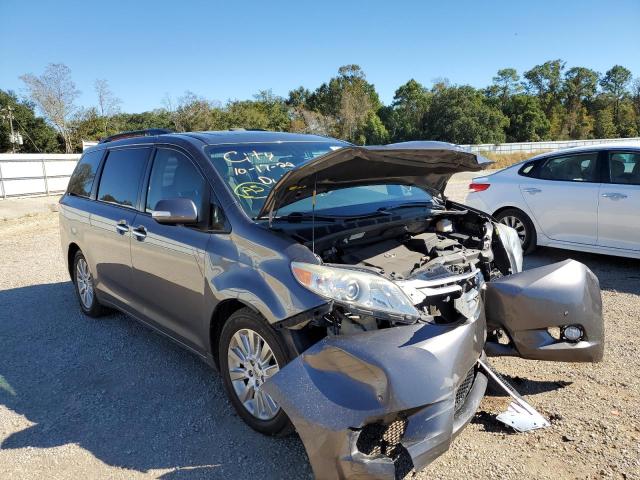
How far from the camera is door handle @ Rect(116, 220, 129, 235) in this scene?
13.0ft

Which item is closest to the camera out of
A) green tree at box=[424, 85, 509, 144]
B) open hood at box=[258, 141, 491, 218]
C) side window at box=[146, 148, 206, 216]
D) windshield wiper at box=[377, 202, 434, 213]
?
open hood at box=[258, 141, 491, 218]

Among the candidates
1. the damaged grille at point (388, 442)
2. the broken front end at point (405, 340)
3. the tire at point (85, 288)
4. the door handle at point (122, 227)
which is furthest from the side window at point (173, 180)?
the damaged grille at point (388, 442)

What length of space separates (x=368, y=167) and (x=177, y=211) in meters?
1.25

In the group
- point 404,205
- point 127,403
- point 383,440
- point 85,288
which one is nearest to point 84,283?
point 85,288

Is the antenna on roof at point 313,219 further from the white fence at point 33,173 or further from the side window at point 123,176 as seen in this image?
the white fence at point 33,173

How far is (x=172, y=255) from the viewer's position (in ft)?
11.1

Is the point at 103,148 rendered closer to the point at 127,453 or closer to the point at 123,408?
the point at 123,408

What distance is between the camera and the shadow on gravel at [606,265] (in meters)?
5.56

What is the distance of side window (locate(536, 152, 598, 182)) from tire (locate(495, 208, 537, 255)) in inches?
24.1

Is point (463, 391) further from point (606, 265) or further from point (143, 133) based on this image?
point (606, 265)

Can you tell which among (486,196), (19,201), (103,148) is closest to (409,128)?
(19,201)

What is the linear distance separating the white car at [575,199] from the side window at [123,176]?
17.0 ft

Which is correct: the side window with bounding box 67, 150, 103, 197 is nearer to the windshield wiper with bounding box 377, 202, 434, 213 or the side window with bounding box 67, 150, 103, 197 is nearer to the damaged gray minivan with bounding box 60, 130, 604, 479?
the damaged gray minivan with bounding box 60, 130, 604, 479

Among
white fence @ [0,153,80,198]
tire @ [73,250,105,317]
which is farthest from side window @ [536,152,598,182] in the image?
white fence @ [0,153,80,198]
